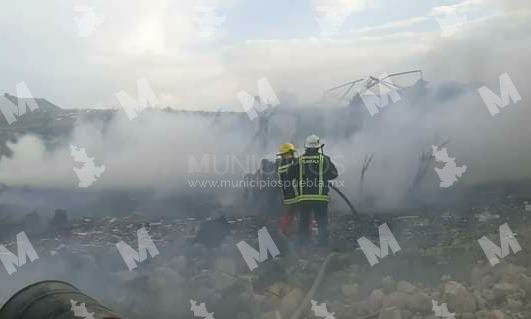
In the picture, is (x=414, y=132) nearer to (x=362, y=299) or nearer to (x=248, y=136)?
(x=248, y=136)

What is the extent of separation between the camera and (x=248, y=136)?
7.88m

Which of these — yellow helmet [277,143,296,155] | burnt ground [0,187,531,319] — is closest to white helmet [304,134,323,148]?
yellow helmet [277,143,296,155]

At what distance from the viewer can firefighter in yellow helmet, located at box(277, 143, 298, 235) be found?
728cm

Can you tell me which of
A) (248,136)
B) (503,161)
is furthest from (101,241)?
(503,161)

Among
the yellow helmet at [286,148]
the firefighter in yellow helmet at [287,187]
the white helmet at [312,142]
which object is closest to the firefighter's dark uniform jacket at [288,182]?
the firefighter in yellow helmet at [287,187]

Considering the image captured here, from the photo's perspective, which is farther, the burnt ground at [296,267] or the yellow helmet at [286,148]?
the yellow helmet at [286,148]

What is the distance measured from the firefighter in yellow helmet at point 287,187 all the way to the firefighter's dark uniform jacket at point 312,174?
59mm

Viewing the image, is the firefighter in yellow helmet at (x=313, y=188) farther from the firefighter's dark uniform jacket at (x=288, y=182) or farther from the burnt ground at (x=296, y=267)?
the burnt ground at (x=296, y=267)

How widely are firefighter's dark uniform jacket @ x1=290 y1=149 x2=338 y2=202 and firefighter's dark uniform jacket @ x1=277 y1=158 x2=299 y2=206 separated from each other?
39 mm

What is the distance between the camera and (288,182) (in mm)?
7301

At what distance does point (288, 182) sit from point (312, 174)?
300 mm

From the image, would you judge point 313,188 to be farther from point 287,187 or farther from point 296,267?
point 296,267

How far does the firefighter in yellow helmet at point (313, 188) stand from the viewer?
7.20m

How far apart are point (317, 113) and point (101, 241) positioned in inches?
122
